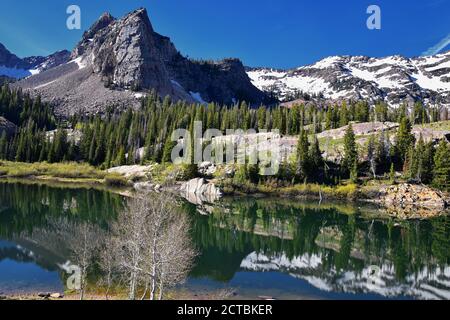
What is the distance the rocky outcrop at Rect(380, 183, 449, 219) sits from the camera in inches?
3292

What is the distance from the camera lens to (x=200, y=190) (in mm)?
96812

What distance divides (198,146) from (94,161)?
126ft

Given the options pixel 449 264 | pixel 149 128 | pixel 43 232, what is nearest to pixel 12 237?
pixel 43 232

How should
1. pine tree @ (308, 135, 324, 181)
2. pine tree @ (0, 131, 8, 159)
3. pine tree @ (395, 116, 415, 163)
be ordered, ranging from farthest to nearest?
pine tree @ (0, 131, 8, 159) → pine tree @ (395, 116, 415, 163) → pine tree @ (308, 135, 324, 181)

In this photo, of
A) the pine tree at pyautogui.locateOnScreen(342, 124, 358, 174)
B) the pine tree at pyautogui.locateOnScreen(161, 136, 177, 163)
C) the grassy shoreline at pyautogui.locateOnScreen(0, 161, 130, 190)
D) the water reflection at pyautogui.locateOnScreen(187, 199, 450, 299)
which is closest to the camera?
the water reflection at pyautogui.locateOnScreen(187, 199, 450, 299)

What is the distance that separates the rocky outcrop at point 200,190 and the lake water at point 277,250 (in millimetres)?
13039

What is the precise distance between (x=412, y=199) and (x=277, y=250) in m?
58.7

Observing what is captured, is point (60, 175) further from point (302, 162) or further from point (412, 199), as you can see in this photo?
point (412, 199)

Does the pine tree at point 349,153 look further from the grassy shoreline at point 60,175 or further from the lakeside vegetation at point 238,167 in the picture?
the grassy shoreline at point 60,175

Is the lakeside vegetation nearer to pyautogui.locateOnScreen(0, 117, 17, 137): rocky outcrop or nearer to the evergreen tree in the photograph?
the evergreen tree

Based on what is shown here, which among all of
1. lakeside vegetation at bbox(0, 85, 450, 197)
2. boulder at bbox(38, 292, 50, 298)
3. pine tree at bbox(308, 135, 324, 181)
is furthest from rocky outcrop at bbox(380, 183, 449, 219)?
boulder at bbox(38, 292, 50, 298)

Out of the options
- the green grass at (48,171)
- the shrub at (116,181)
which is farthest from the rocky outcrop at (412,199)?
the green grass at (48,171)

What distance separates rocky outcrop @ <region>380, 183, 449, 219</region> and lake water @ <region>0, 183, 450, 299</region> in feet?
42.1
